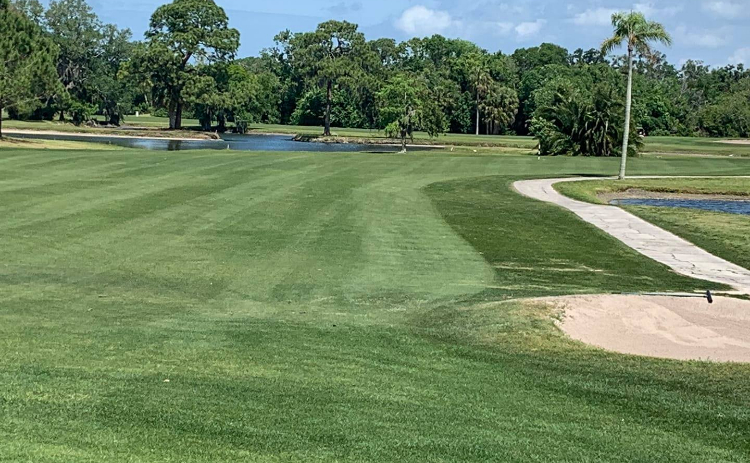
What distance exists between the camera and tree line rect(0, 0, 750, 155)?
58.3 m

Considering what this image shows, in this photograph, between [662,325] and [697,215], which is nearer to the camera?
[662,325]

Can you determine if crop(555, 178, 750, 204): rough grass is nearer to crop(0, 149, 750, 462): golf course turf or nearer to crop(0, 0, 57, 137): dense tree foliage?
crop(0, 149, 750, 462): golf course turf

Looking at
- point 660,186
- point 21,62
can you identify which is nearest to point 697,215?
point 660,186

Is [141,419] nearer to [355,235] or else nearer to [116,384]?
[116,384]

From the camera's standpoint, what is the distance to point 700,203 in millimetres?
31406

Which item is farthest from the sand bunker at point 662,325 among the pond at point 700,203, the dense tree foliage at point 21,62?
the dense tree foliage at point 21,62

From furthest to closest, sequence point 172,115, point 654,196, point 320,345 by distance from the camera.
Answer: point 172,115 < point 654,196 < point 320,345

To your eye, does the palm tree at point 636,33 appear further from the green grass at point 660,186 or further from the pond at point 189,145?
the pond at point 189,145

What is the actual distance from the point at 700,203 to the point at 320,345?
24.9 meters

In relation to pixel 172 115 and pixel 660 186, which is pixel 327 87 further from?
pixel 660 186

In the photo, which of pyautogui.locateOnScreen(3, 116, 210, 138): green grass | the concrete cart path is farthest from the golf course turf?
pyautogui.locateOnScreen(3, 116, 210, 138): green grass

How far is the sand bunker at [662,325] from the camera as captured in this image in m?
10.3

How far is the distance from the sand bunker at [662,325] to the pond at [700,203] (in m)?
17.5

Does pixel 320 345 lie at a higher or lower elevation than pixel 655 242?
higher
